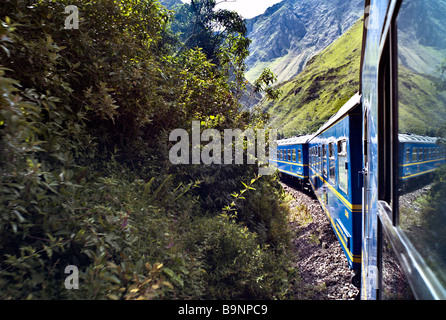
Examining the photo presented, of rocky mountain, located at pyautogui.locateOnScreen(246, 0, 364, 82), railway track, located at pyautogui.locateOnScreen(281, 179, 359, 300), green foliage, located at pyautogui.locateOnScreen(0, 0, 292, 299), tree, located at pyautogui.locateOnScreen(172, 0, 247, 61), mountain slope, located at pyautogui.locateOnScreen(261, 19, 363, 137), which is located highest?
rocky mountain, located at pyautogui.locateOnScreen(246, 0, 364, 82)

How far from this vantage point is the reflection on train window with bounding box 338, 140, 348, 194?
4371 millimetres

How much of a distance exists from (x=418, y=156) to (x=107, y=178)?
2.48m

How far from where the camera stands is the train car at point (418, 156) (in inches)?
37.3

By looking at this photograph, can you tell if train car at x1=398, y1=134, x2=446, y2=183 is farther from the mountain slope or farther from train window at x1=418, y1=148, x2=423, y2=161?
the mountain slope

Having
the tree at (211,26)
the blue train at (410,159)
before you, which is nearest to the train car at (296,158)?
the tree at (211,26)

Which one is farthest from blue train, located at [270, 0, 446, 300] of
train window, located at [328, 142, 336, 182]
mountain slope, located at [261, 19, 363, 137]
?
mountain slope, located at [261, 19, 363, 137]

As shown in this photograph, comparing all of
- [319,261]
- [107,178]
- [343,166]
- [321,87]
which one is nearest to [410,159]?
[107,178]

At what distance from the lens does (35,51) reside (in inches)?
87.8

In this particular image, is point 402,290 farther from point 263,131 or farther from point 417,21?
point 263,131

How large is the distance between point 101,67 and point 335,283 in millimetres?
5074

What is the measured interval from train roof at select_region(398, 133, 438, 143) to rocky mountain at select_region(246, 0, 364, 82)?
8472 cm

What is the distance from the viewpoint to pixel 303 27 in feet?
331

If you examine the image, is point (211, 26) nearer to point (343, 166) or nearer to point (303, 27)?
point (343, 166)

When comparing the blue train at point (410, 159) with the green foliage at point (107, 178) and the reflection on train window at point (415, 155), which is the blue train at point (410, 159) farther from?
the green foliage at point (107, 178)
